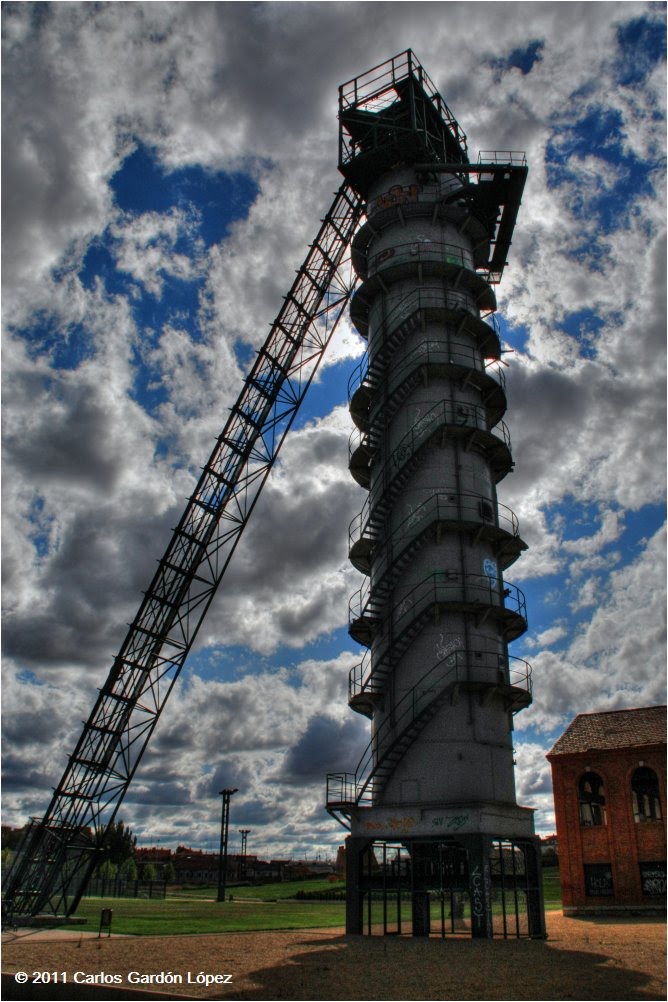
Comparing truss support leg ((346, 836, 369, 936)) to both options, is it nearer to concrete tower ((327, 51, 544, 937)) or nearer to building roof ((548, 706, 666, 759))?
concrete tower ((327, 51, 544, 937))

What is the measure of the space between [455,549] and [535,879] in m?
11.4

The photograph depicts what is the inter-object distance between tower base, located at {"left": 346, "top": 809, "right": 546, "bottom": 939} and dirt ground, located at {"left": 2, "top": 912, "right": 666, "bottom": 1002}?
4.02ft

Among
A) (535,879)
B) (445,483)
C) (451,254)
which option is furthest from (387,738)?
(451,254)

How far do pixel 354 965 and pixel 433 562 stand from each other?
14.5m

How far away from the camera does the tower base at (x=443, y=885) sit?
23906 mm

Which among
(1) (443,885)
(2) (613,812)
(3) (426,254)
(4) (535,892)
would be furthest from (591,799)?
(3) (426,254)

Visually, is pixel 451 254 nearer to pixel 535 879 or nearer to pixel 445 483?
pixel 445 483

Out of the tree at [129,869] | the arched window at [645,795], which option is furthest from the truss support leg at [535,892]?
the tree at [129,869]

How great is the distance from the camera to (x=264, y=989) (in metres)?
13.7

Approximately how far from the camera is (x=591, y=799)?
40969 millimetres

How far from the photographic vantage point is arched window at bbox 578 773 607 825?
40.3 meters

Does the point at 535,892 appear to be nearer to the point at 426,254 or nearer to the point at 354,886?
the point at 354,886

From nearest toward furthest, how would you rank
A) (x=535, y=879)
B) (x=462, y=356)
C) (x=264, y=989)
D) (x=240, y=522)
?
(x=264, y=989) < (x=535, y=879) < (x=462, y=356) < (x=240, y=522)

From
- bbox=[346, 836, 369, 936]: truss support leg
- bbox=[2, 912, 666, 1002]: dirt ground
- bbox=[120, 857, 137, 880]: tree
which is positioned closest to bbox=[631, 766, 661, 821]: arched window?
bbox=[2, 912, 666, 1002]: dirt ground
